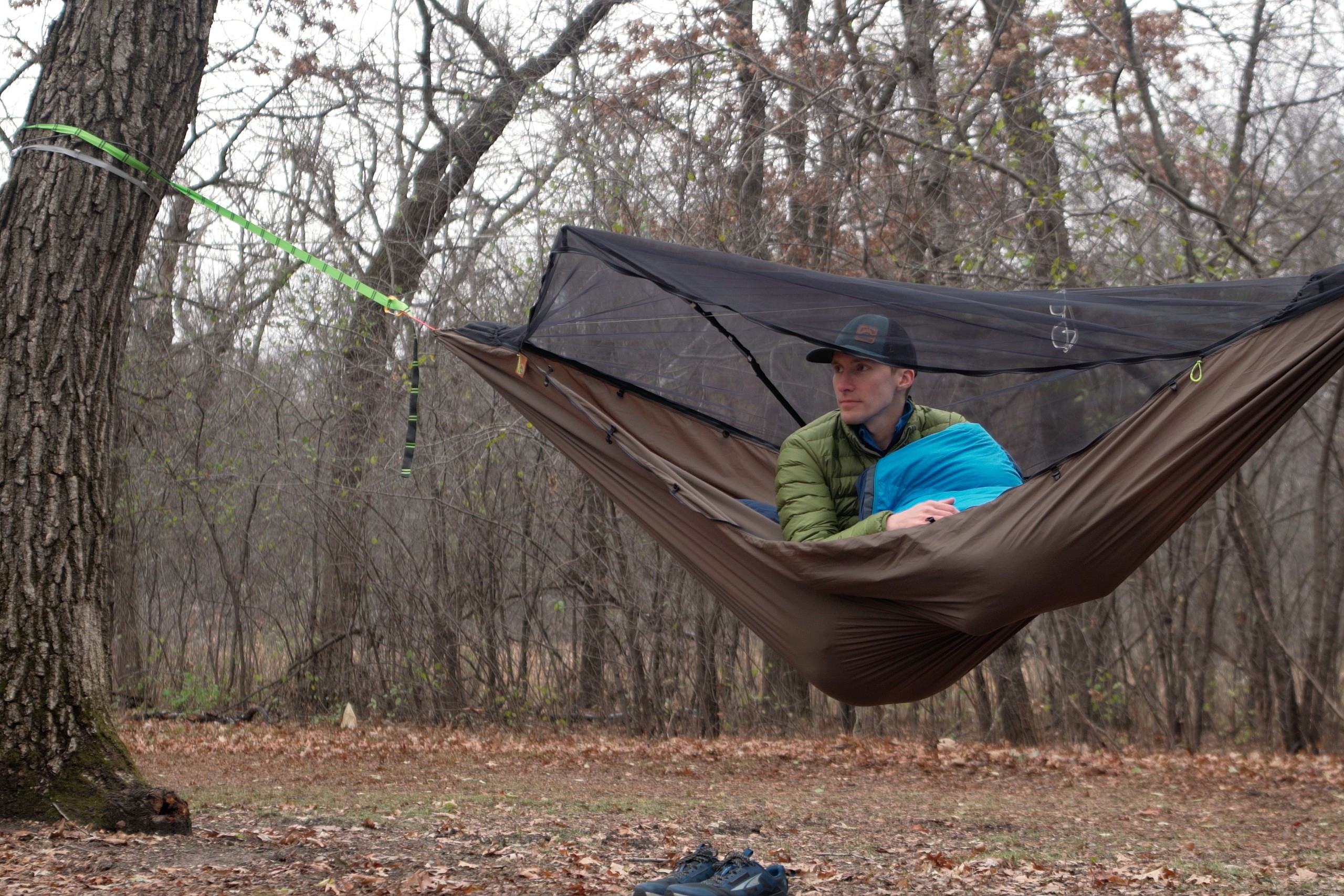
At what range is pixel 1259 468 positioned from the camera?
7012 mm

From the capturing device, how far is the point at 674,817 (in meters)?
4.20

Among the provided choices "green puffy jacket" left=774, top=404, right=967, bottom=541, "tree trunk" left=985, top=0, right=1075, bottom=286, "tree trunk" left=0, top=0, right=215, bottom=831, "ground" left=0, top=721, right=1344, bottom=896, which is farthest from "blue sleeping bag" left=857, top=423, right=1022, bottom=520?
"tree trunk" left=985, top=0, right=1075, bottom=286

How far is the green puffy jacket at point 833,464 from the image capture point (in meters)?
2.60

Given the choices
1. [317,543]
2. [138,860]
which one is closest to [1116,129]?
[317,543]

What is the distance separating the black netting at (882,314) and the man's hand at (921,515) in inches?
13.9

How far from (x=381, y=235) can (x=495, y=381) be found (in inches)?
189

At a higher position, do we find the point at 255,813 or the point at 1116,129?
the point at 1116,129

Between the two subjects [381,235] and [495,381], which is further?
[381,235]

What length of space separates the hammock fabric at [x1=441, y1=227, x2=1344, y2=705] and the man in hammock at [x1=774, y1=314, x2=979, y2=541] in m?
0.15

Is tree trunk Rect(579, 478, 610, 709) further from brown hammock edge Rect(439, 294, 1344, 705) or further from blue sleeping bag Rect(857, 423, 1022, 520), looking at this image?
blue sleeping bag Rect(857, 423, 1022, 520)

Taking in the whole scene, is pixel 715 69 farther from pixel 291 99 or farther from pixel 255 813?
pixel 255 813

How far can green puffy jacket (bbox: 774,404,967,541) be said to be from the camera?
2600mm

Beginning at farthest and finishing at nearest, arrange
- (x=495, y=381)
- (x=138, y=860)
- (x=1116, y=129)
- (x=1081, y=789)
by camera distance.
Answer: (x=1116, y=129) < (x=1081, y=789) < (x=495, y=381) < (x=138, y=860)

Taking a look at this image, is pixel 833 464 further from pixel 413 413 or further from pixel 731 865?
pixel 413 413
